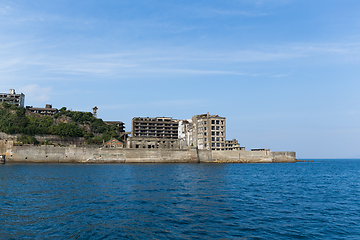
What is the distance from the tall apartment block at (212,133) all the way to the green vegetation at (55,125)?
53922 mm

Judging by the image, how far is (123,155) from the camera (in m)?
111

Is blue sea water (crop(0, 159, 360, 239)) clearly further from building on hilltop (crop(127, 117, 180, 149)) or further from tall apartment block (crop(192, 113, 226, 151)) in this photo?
building on hilltop (crop(127, 117, 180, 149))

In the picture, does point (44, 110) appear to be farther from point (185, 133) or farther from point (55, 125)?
point (185, 133)

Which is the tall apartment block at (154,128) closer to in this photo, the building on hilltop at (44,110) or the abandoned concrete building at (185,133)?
the abandoned concrete building at (185,133)

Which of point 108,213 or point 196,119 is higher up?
point 196,119

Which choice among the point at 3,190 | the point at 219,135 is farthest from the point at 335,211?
the point at 219,135

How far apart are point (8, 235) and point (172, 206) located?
1348cm

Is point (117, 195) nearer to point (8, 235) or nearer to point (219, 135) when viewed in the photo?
point (8, 235)

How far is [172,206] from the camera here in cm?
2495

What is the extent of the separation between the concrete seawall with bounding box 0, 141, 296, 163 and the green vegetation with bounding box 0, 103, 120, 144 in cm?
1901

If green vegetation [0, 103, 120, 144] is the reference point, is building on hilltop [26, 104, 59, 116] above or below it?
above

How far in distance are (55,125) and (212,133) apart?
84248 millimetres

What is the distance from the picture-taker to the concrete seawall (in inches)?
3939

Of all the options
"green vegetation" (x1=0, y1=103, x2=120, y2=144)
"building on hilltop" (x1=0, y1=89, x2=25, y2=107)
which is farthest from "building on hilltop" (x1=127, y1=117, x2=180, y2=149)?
"building on hilltop" (x1=0, y1=89, x2=25, y2=107)
